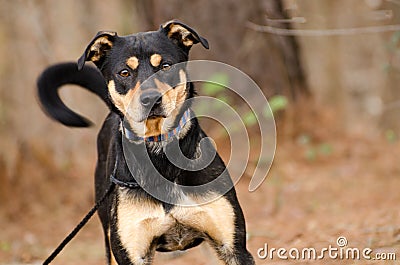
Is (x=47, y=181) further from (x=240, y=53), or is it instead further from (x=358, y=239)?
(x=358, y=239)

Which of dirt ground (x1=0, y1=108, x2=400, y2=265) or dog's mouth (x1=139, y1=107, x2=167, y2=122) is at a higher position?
dog's mouth (x1=139, y1=107, x2=167, y2=122)

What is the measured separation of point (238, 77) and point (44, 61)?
478 centimetres

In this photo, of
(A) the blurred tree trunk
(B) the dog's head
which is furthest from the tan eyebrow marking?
(A) the blurred tree trunk

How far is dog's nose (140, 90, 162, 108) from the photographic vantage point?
184 inches

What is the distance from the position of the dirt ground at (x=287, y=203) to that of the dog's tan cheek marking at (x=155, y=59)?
222 cm

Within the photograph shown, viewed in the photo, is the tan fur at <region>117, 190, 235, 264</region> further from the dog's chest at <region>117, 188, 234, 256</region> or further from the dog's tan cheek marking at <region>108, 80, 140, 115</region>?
the dog's tan cheek marking at <region>108, 80, 140, 115</region>

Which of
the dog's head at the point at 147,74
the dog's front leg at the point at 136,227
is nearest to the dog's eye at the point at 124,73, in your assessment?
the dog's head at the point at 147,74

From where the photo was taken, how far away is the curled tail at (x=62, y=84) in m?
5.95

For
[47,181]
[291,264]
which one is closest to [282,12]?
[47,181]

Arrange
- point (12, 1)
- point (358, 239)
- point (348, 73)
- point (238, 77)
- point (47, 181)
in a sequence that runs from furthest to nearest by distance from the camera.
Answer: point (348, 73), point (12, 1), point (47, 181), point (238, 77), point (358, 239)

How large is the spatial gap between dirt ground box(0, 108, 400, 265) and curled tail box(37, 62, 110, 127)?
5.84 feet

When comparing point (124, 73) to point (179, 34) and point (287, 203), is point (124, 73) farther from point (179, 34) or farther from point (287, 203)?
point (287, 203)

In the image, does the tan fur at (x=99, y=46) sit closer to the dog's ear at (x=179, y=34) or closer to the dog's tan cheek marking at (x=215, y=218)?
the dog's ear at (x=179, y=34)

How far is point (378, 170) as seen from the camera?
9.35 meters
